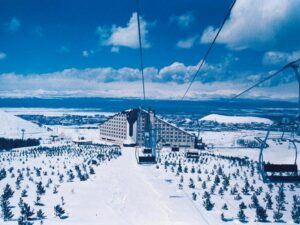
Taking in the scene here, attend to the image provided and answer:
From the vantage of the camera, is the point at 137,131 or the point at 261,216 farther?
the point at 137,131

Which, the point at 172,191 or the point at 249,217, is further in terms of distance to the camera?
the point at 172,191

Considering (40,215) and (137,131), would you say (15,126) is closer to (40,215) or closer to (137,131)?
(137,131)

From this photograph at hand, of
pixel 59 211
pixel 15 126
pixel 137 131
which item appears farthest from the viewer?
pixel 15 126

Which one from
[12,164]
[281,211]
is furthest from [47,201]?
[12,164]

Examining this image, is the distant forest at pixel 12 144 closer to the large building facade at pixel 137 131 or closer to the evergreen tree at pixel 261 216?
the large building facade at pixel 137 131

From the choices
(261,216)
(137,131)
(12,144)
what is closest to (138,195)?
(261,216)

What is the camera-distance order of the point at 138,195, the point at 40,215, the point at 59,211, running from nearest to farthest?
the point at 40,215, the point at 59,211, the point at 138,195

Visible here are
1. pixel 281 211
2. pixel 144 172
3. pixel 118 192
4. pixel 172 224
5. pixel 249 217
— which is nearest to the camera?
pixel 172 224

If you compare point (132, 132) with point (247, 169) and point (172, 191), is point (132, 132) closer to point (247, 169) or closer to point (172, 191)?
point (247, 169)
